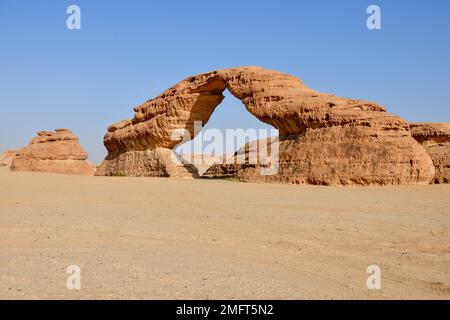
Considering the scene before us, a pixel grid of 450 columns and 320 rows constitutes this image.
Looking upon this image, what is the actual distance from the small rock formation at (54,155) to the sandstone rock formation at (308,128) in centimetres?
789

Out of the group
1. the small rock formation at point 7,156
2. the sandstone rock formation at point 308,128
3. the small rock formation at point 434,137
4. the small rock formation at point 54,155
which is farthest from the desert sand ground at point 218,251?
the small rock formation at point 7,156

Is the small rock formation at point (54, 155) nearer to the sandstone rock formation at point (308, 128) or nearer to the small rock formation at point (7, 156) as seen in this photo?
the sandstone rock formation at point (308, 128)

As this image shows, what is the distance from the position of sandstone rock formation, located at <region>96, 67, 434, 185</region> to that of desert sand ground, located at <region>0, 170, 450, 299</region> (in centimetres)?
760

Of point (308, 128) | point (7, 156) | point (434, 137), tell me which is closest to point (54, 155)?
point (308, 128)

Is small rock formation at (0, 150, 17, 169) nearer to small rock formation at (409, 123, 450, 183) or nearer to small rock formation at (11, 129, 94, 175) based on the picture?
small rock formation at (11, 129, 94, 175)

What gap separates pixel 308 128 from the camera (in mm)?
16375

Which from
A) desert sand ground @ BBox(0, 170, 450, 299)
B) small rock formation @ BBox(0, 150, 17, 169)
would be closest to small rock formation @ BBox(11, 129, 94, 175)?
small rock formation @ BBox(0, 150, 17, 169)

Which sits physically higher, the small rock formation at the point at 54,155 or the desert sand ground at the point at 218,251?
the small rock formation at the point at 54,155

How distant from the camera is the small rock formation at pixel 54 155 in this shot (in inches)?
1090

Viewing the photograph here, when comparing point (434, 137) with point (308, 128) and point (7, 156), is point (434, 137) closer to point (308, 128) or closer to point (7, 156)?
point (308, 128)
